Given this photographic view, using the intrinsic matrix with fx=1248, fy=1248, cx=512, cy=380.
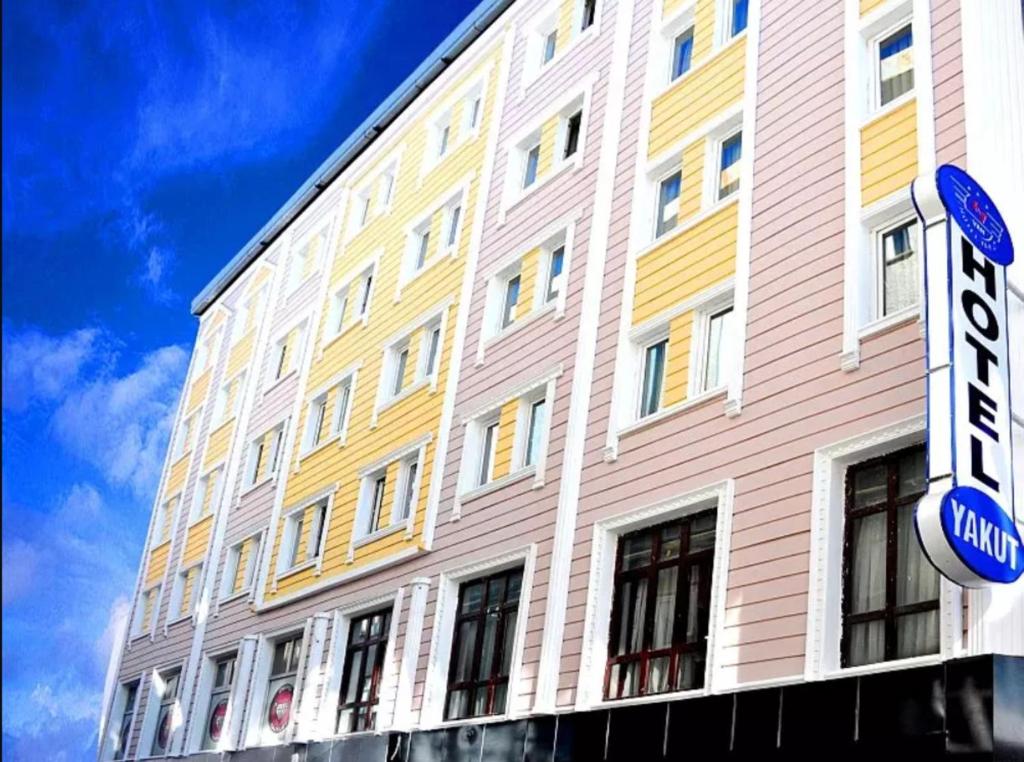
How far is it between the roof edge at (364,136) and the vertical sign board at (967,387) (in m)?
20.4

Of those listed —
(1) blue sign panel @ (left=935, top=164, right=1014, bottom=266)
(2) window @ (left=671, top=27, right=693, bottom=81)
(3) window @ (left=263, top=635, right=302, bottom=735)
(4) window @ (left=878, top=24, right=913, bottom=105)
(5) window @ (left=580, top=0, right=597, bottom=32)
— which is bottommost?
(3) window @ (left=263, top=635, right=302, bottom=735)

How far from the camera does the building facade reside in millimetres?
15773

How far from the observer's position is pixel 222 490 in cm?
3919

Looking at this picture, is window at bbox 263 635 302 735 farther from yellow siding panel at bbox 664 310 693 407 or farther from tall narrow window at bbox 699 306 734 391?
tall narrow window at bbox 699 306 734 391

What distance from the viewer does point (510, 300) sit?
2748cm

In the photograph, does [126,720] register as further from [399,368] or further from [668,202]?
[668,202]

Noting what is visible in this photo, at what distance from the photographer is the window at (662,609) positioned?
18000mm

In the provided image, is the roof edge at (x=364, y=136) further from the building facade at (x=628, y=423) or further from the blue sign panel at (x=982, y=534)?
the blue sign panel at (x=982, y=534)

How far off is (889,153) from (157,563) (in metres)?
32.7

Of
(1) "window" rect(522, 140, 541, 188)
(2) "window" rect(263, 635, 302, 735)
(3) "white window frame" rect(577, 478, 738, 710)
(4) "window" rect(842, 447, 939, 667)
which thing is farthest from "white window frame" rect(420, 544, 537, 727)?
(1) "window" rect(522, 140, 541, 188)

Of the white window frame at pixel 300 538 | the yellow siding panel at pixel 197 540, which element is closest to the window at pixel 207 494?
the yellow siding panel at pixel 197 540

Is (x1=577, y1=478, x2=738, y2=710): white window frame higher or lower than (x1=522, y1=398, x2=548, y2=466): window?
lower

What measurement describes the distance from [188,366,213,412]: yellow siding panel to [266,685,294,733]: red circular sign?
718 inches

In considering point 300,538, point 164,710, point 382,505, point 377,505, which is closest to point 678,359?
point 382,505
